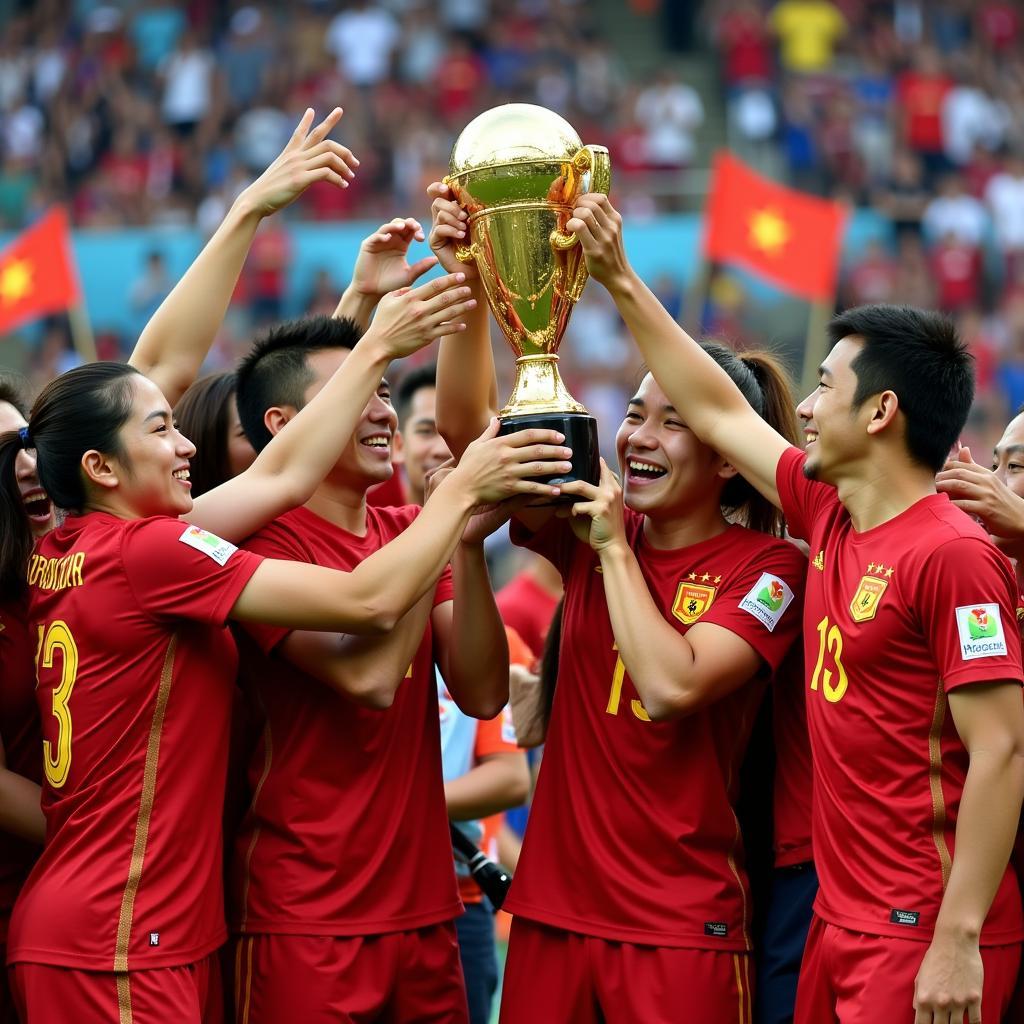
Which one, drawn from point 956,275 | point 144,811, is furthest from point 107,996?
point 956,275

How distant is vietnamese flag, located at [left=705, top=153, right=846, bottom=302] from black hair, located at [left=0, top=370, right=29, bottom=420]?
22.9 feet

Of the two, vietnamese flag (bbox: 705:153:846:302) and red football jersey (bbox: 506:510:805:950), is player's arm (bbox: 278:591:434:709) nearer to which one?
red football jersey (bbox: 506:510:805:950)

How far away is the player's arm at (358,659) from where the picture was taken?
3.91 meters

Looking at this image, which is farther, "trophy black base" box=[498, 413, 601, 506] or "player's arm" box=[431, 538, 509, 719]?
"player's arm" box=[431, 538, 509, 719]

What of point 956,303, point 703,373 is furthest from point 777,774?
point 956,303

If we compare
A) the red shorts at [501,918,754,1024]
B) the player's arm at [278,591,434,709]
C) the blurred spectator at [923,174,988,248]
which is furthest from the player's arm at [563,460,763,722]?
the blurred spectator at [923,174,988,248]

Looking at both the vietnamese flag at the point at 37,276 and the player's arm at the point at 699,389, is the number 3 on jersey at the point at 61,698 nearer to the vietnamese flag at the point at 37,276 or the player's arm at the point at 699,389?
the player's arm at the point at 699,389

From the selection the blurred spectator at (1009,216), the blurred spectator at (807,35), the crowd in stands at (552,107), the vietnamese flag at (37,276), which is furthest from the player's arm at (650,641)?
the blurred spectator at (807,35)

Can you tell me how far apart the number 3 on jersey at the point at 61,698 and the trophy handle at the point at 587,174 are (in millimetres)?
1469

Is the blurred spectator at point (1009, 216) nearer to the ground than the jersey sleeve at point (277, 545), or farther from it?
farther from it

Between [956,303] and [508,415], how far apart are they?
13174mm

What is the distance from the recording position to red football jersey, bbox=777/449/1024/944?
3561 millimetres

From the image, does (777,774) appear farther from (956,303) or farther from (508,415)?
(956,303)

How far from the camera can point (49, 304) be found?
32.1ft
